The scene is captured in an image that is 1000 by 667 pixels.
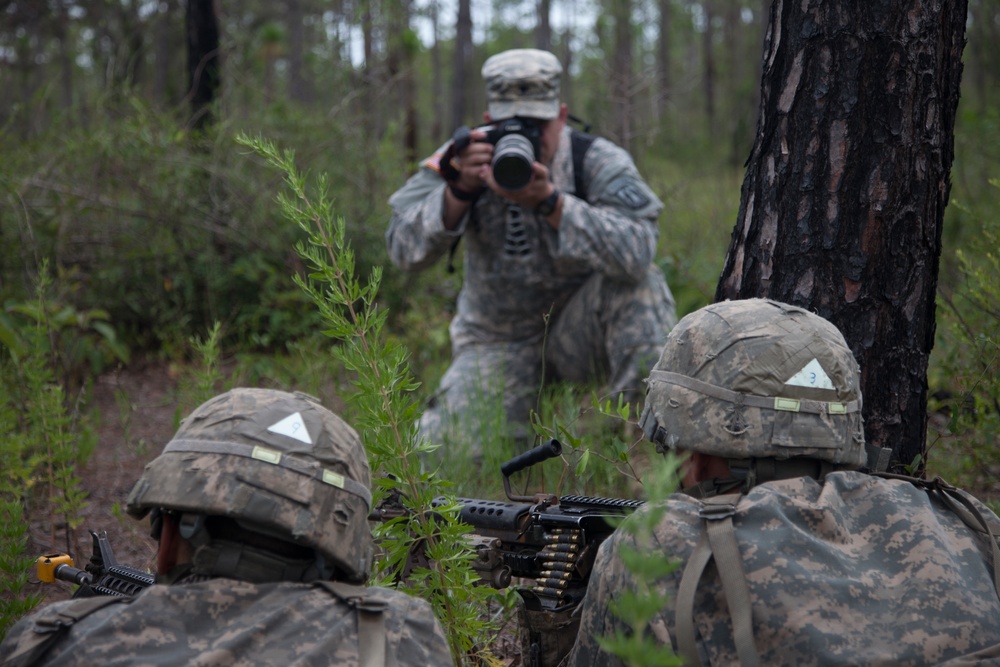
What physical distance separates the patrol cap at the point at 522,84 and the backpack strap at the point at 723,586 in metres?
3.12

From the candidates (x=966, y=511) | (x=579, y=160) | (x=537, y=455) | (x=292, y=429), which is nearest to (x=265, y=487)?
(x=292, y=429)

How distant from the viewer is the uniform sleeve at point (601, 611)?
1.89 metres

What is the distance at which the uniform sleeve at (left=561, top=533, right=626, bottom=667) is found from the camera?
6.20ft

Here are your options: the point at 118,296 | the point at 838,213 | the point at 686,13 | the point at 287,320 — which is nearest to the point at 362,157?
the point at 287,320

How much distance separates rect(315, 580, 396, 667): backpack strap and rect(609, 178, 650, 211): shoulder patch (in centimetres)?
321

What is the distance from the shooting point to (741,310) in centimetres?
213

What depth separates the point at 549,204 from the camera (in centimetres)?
442

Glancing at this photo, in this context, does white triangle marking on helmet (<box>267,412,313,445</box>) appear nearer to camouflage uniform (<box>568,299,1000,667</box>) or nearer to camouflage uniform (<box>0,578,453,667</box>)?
camouflage uniform (<box>0,578,453,667</box>)

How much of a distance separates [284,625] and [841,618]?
1.00 metres

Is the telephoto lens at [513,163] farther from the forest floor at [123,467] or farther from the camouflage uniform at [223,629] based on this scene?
the camouflage uniform at [223,629]

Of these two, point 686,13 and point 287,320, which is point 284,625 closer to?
point 287,320

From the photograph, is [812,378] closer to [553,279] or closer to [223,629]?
[223,629]

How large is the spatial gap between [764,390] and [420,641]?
86 cm

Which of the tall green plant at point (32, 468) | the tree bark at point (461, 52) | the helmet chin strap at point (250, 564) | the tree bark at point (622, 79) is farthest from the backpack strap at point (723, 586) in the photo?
the tree bark at point (461, 52)
